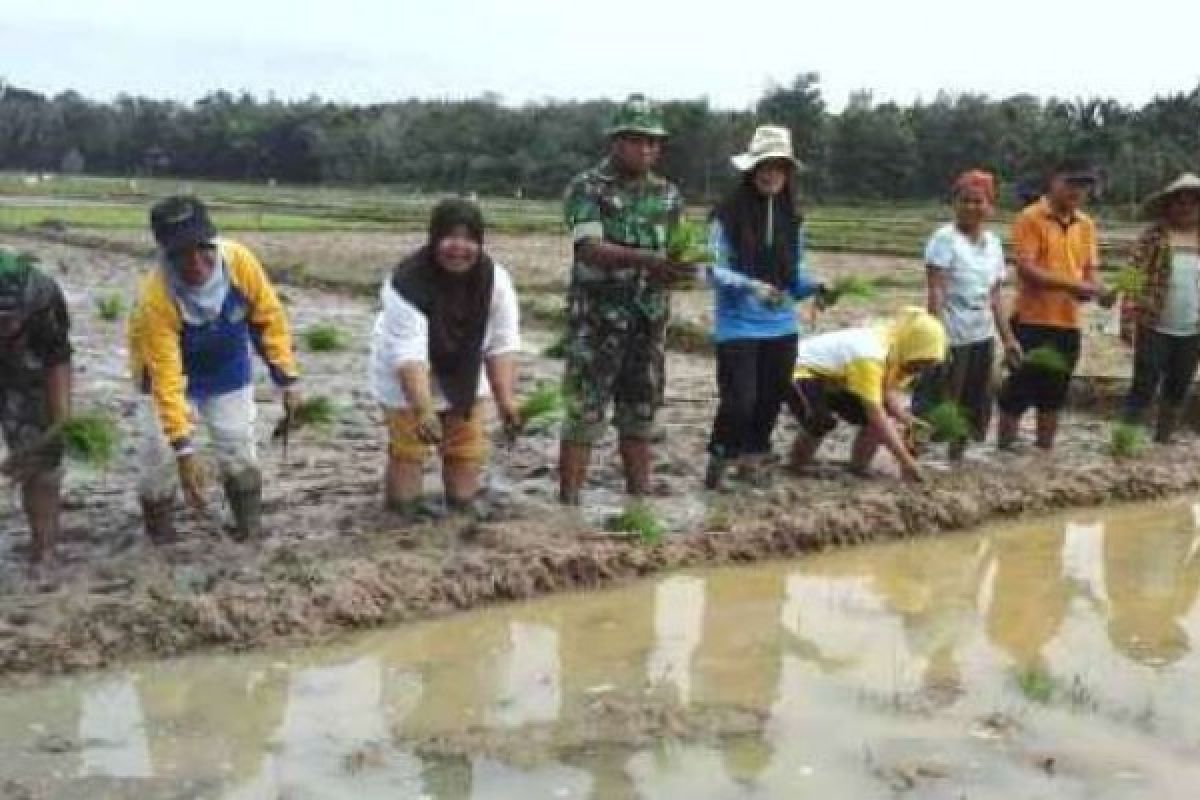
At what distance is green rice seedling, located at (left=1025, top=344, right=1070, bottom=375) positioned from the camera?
712cm

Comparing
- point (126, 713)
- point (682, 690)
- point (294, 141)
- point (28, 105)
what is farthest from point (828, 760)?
point (28, 105)

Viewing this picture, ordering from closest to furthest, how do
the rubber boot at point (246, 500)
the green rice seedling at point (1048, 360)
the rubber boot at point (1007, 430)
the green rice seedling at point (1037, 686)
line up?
the green rice seedling at point (1037, 686), the rubber boot at point (246, 500), the green rice seedling at point (1048, 360), the rubber boot at point (1007, 430)

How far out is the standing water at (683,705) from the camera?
3443 mm

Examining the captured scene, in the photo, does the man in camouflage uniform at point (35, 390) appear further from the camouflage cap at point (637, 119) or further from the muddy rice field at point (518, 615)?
the camouflage cap at point (637, 119)

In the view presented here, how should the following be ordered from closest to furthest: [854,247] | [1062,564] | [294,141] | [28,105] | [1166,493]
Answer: [1062,564]
[1166,493]
[854,247]
[294,141]
[28,105]

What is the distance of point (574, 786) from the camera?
3400 millimetres

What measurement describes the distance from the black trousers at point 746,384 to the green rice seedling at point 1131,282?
76.6 inches

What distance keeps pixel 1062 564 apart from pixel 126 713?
11.7 ft

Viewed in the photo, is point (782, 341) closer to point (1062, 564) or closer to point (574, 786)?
point (1062, 564)

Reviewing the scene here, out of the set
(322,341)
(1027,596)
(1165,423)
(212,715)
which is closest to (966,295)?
(1165,423)

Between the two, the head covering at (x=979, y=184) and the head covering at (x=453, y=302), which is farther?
the head covering at (x=979, y=184)

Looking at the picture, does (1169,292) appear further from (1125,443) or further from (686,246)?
(686,246)

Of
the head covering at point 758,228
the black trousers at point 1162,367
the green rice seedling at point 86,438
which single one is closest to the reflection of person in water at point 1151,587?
the black trousers at point 1162,367

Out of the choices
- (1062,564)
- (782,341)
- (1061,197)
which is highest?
(1061,197)
